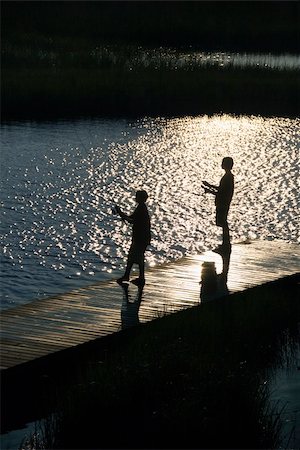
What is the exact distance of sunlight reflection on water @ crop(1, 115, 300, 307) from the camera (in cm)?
2139

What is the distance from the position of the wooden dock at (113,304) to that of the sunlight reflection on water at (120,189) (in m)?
2.11

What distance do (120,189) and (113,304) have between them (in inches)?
516

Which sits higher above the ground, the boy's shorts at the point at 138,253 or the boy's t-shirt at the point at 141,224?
the boy's t-shirt at the point at 141,224

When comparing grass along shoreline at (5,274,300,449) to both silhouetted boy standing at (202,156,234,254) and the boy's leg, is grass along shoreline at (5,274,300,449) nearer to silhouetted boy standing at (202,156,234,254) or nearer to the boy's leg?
the boy's leg

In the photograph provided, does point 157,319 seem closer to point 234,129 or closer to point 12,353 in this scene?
point 12,353

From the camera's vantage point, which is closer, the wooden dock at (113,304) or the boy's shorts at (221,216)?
the wooden dock at (113,304)

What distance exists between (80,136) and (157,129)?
312 cm

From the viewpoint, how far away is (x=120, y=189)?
94.2 ft

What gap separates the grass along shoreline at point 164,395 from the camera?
Result: 38.9 ft

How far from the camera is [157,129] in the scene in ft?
125

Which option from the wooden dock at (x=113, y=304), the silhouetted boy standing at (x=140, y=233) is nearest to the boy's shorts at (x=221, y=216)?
the wooden dock at (x=113, y=304)

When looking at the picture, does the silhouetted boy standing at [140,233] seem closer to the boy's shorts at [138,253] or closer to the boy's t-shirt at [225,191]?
the boy's shorts at [138,253]

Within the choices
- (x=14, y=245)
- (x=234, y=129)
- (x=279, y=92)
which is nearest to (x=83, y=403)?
(x=14, y=245)

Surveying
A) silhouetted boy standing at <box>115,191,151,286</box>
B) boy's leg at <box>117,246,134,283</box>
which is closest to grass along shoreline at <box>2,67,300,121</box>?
boy's leg at <box>117,246,134,283</box>
